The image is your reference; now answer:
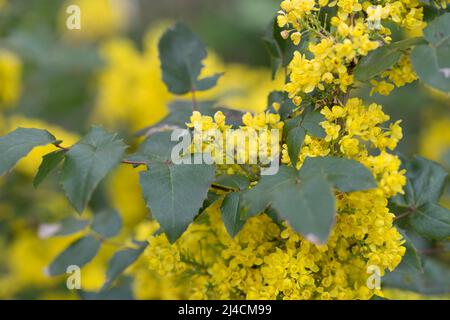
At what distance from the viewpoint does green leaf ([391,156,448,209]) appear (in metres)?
1.15

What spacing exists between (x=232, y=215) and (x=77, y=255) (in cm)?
48

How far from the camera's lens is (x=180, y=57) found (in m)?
1.30

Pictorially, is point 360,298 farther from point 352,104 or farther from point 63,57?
point 63,57

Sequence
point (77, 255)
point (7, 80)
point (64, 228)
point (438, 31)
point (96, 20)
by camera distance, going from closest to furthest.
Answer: point (438, 31) → point (77, 255) → point (64, 228) → point (7, 80) → point (96, 20)

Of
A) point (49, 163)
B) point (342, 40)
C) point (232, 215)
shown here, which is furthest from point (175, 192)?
point (342, 40)

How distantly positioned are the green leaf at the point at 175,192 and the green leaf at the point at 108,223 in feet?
1.50

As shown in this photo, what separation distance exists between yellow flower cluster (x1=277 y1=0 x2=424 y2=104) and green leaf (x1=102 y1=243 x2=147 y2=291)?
1.50 ft

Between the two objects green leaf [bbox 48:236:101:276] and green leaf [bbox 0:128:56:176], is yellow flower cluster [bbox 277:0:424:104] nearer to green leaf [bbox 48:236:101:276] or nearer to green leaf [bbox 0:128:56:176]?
green leaf [bbox 0:128:56:176]

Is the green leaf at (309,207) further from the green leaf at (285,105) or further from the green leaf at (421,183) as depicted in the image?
the green leaf at (421,183)

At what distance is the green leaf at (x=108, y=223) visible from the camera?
1.35 metres

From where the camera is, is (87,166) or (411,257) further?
(411,257)

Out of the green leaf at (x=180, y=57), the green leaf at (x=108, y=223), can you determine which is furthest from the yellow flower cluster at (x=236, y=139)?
the green leaf at (x=108, y=223)

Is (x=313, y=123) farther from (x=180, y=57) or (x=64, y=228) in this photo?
(x=64, y=228)

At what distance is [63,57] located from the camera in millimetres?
3053
